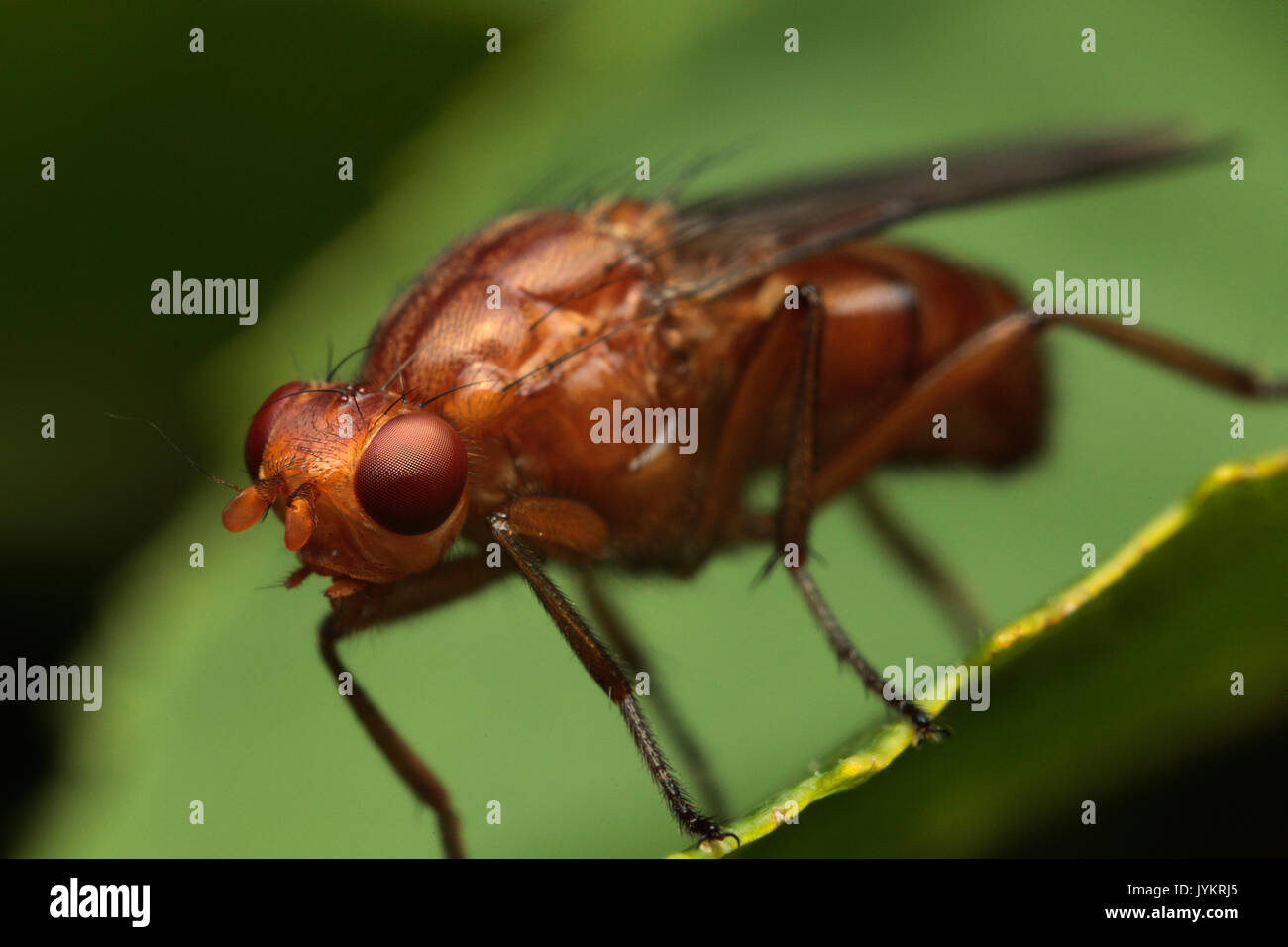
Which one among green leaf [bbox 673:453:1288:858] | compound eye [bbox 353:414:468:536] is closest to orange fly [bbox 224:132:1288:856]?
compound eye [bbox 353:414:468:536]

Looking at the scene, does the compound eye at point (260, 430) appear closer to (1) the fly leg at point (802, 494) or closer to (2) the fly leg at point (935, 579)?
(1) the fly leg at point (802, 494)

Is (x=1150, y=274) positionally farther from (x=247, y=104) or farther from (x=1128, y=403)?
(x=247, y=104)

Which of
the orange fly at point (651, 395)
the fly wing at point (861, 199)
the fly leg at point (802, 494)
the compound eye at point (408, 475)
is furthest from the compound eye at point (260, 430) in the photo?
the fly leg at point (802, 494)

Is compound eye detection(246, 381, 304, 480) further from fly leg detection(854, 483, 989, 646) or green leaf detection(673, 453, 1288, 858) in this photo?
fly leg detection(854, 483, 989, 646)

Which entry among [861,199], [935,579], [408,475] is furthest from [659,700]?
[861,199]

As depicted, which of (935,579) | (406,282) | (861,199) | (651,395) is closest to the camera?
(651,395)

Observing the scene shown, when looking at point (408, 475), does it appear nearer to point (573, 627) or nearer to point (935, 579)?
point (573, 627)
